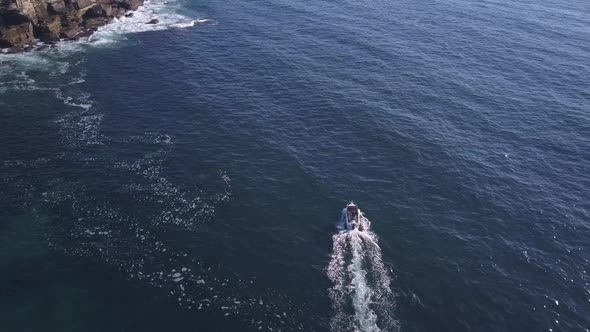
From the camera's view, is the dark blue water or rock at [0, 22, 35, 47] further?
rock at [0, 22, 35, 47]

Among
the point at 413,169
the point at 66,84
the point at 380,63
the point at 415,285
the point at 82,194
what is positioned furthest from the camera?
the point at 380,63

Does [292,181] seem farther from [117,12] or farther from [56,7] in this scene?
[117,12]

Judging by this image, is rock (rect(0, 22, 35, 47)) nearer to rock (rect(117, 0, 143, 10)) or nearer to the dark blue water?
the dark blue water

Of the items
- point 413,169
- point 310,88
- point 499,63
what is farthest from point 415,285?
point 499,63

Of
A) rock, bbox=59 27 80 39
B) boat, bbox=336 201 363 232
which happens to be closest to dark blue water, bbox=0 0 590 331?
boat, bbox=336 201 363 232

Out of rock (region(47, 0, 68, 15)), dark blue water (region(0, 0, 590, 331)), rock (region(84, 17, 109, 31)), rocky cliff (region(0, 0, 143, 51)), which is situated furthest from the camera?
rock (region(84, 17, 109, 31))

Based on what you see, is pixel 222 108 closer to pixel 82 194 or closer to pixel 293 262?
pixel 82 194

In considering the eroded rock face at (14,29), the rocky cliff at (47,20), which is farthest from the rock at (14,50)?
the eroded rock face at (14,29)
